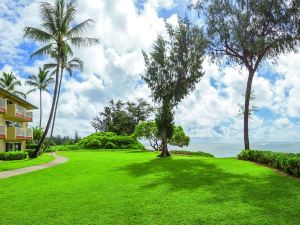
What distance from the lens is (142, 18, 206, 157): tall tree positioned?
3353 cm

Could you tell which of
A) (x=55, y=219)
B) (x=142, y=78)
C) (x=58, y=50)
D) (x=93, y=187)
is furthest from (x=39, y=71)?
(x=55, y=219)

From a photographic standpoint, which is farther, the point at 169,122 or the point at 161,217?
the point at 169,122

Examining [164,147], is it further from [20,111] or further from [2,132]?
[20,111]

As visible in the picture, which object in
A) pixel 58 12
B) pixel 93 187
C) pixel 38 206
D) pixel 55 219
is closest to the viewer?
pixel 55 219

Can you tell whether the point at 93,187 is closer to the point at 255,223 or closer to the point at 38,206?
the point at 38,206

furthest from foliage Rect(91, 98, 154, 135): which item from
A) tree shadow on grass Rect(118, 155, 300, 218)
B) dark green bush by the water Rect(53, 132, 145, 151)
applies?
tree shadow on grass Rect(118, 155, 300, 218)

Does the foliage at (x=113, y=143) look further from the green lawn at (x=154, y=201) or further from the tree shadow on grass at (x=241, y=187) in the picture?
the green lawn at (x=154, y=201)

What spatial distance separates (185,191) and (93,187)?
3958 mm

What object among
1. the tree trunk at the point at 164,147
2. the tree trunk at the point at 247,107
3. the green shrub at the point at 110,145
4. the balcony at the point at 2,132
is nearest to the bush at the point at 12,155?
the balcony at the point at 2,132

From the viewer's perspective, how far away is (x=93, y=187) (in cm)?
1365

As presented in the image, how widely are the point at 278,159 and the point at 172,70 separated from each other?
1786 cm

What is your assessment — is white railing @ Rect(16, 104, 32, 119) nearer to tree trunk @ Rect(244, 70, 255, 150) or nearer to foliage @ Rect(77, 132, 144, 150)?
foliage @ Rect(77, 132, 144, 150)

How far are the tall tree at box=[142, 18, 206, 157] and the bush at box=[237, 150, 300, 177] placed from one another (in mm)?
9768

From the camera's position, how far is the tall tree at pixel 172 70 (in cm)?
3353
